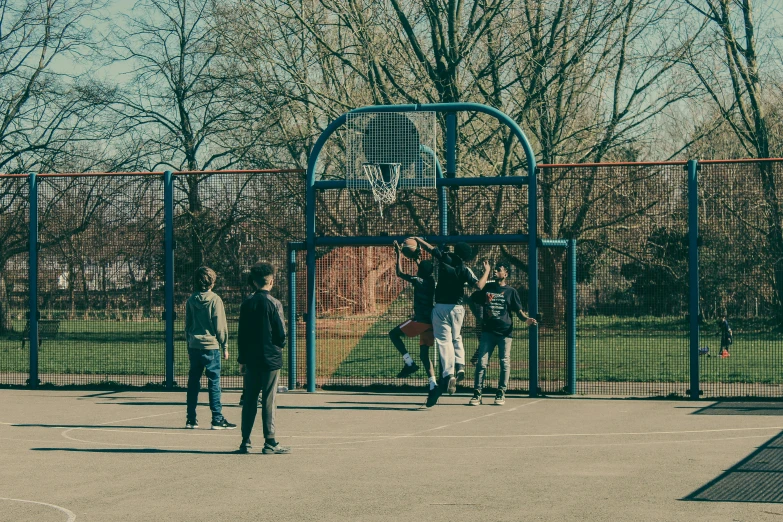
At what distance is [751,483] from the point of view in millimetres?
8383

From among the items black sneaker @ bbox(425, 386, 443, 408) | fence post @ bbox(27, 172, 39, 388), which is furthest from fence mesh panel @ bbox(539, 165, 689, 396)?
fence post @ bbox(27, 172, 39, 388)

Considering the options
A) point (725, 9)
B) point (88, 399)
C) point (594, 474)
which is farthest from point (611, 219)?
point (725, 9)

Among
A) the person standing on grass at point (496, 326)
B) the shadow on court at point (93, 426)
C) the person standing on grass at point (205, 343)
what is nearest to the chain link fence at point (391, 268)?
the person standing on grass at point (496, 326)

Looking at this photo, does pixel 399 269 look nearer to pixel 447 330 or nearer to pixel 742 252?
pixel 447 330

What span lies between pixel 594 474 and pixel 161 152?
24.8 m

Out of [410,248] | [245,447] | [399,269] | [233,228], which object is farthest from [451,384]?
[233,228]

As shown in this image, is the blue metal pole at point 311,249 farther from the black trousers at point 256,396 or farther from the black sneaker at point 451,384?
the black trousers at point 256,396

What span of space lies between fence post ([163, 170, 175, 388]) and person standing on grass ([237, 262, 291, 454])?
565cm

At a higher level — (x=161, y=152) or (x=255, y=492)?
(x=161, y=152)

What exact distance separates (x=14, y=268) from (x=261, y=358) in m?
7.77

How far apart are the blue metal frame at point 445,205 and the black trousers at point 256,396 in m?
4.85

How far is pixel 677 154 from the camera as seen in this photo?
81.4 ft

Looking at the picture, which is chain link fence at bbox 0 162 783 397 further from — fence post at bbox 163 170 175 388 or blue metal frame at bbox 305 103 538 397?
blue metal frame at bbox 305 103 538 397

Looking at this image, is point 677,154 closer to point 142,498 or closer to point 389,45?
point 389,45
